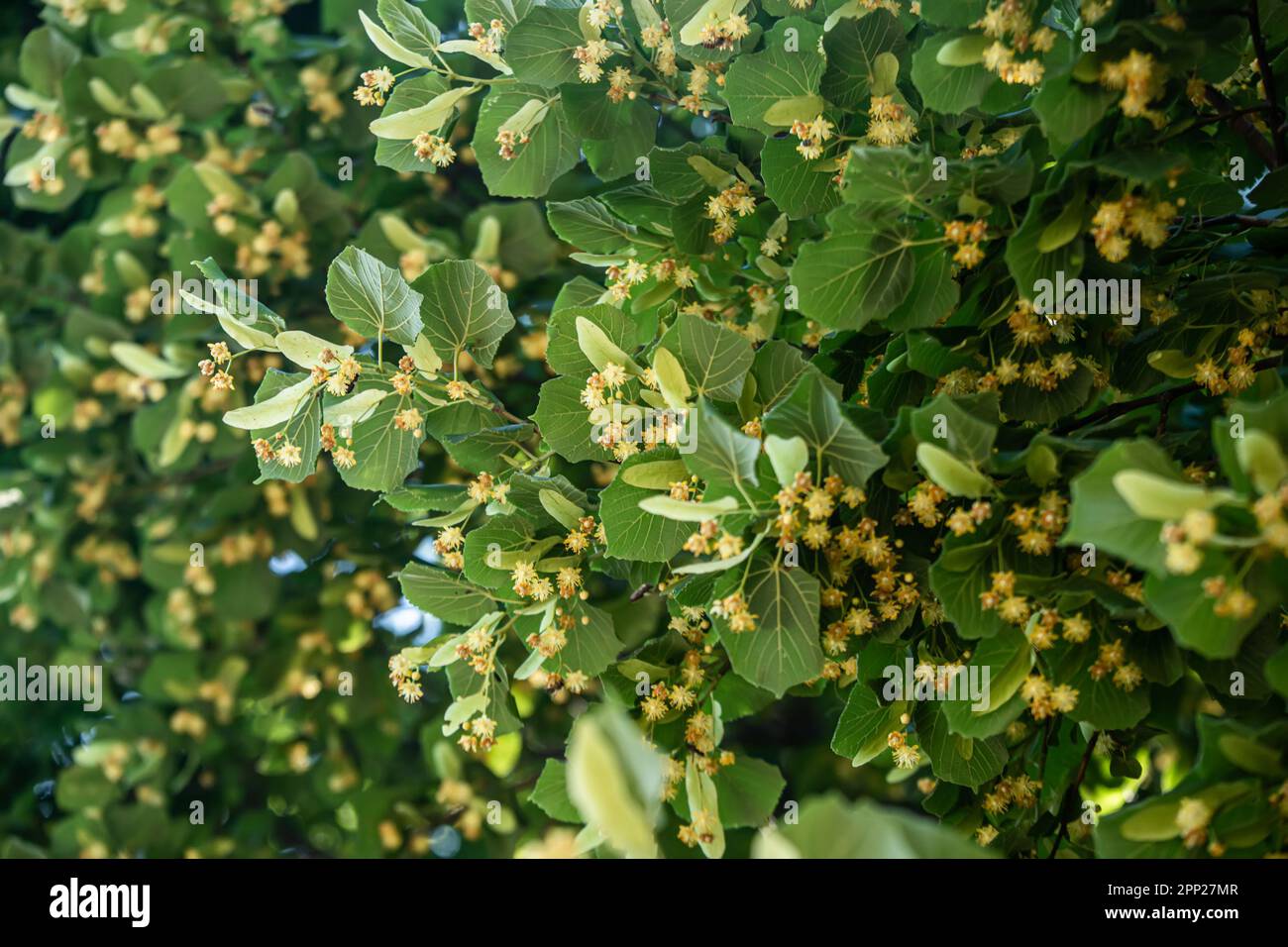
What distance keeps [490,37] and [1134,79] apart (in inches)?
22.4

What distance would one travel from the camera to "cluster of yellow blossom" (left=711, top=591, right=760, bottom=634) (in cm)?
79

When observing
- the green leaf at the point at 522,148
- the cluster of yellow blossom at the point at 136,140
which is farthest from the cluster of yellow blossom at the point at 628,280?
the cluster of yellow blossom at the point at 136,140

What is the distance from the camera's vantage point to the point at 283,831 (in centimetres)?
234

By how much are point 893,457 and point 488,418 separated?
403 mm

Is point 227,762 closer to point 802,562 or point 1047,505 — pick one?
point 802,562

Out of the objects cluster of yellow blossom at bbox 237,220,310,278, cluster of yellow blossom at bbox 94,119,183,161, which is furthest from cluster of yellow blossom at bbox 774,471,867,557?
cluster of yellow blossom at bbox 94,119,183,161

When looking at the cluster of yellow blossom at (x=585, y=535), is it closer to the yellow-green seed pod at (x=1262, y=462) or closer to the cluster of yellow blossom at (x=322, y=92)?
the yellow-green seed pod at (x=1262, y=462)

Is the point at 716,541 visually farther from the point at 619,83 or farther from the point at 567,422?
the point at 619,83

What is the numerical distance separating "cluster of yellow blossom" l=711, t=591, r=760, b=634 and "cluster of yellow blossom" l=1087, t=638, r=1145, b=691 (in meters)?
0.25

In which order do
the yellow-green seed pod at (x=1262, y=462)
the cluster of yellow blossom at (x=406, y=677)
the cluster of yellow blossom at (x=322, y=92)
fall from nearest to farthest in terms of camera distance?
the yellow-green seed pod at (x=1262, y=462) → the cluster of yellow blossom at (x=406, y=677) → the cluster of yellow blossom at (x=322, y=92)

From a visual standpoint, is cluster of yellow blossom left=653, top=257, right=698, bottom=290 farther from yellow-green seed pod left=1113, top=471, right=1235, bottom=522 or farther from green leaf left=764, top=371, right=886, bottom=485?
yellow-green seed pod left=1113, top=471, right=1235, bottom=522

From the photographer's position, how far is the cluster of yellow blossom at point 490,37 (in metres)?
1.02

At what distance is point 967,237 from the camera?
850 mm

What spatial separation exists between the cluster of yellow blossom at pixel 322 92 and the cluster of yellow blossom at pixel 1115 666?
1.71 metres
